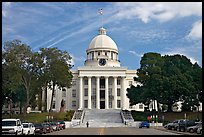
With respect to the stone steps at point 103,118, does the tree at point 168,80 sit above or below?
above

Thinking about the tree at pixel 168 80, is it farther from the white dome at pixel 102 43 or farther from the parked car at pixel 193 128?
the parked car at pixel 193 128

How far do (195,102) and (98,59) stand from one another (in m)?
39.9

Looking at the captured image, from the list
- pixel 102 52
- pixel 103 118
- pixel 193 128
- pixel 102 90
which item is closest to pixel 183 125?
pixel 193 128

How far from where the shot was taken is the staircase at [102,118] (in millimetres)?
70750

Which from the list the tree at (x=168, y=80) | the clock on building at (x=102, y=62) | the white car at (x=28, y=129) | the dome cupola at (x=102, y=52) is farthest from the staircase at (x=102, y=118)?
the white car at (x=28, y=129)

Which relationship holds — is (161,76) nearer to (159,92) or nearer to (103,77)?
(159,92)

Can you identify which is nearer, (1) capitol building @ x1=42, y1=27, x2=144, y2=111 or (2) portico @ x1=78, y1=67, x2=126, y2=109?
(2) portico @ x1=78, y1=67, x2=126, y2=109

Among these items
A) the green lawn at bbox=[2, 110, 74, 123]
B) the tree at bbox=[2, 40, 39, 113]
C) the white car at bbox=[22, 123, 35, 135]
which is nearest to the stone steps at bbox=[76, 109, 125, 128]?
the green lawn at bbox=[2, 110, 74, 123]

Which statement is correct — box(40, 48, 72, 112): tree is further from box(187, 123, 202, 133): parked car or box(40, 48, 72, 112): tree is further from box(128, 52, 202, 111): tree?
box(187, 123, 202, 133): parked car

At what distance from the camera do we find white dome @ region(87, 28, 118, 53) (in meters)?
110

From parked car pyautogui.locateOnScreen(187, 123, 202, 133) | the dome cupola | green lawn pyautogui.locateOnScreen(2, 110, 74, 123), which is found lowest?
parked car pyautogui.locateOnScreen(187, 123, 202, 133)

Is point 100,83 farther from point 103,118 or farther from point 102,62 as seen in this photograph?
point 103,118

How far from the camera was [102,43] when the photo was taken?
110 meters

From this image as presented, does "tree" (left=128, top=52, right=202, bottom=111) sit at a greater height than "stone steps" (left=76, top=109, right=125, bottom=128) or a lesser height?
greater
